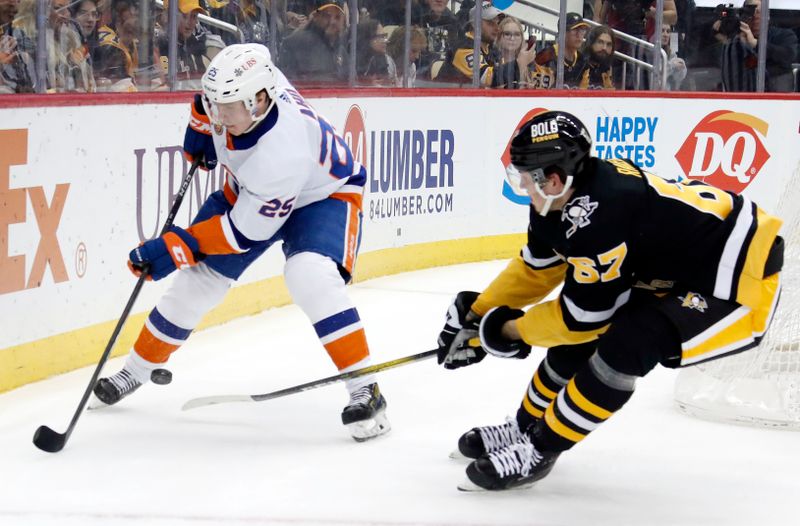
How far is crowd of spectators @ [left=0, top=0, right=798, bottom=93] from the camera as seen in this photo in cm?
409

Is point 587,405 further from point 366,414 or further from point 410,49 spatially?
point 410,49

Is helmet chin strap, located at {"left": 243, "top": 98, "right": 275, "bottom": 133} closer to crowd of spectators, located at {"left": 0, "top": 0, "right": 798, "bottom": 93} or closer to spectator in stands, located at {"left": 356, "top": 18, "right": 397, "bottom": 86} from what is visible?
crowd of spectators, located at {"left": 0, "top": 0, "right": 798, "bottom": 93}

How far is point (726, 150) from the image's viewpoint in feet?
26.3

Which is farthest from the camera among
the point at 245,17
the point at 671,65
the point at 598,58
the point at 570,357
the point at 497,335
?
the point at 671,65

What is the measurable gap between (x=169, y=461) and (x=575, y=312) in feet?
3.75

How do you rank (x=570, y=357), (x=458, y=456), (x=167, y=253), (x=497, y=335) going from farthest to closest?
(x=167, y=253) → (x=458, y=456) → (x=570, y=357) → (x=497, y=335)

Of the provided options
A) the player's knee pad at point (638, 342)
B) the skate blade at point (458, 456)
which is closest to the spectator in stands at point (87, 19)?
the skate blade at point (458, 456)

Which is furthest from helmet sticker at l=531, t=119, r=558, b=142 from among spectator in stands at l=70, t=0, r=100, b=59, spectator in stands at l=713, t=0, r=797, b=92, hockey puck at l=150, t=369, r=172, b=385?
spectator in stands at l=713, t=0, r=797, b=92

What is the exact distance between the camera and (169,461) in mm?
3104

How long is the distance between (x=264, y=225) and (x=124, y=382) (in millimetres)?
734

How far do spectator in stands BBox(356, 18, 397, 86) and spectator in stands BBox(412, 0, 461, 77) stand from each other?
0.32 m

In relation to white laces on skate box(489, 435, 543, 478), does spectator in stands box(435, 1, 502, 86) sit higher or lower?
higher

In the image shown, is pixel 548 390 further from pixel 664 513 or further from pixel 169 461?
pixel 169 461

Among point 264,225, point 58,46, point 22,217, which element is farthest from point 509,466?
point 58,46
